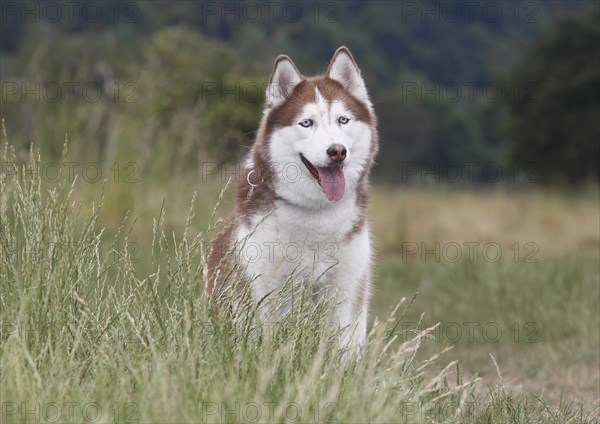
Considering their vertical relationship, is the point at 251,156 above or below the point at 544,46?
above

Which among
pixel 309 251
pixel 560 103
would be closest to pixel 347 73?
pixel 309 251

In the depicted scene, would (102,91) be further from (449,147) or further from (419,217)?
(449,147)

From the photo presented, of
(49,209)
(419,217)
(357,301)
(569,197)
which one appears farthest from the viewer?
(569,197)

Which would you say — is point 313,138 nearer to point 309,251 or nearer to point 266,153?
point 266,153

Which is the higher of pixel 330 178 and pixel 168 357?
pixel 330 178

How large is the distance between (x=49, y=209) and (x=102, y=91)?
32.2ft

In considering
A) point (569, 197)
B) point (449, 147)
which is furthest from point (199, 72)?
point (449, 147)

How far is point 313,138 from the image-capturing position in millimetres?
4867

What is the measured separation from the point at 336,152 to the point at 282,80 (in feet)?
2.11

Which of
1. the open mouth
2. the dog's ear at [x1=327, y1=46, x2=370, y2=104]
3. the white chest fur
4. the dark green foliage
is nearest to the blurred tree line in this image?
the dark green foliage

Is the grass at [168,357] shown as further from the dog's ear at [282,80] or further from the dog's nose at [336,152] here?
the dog's ear at [282,80]

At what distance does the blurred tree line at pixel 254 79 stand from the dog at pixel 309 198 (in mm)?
756

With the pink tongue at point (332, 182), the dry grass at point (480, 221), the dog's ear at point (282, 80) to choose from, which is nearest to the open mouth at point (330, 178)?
the pink tongue at point (332, 182)

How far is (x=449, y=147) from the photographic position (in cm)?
6344
